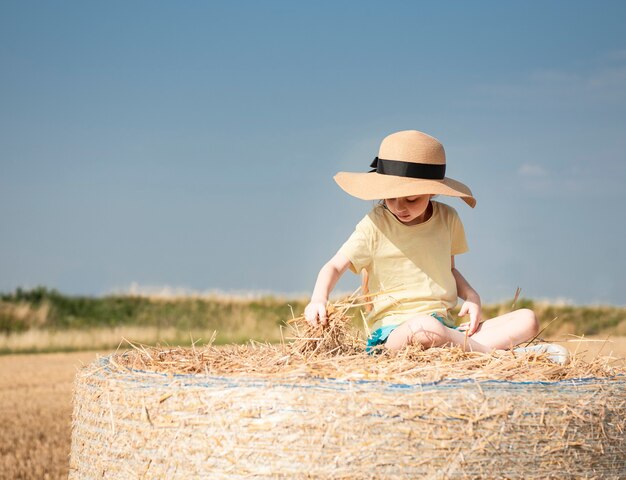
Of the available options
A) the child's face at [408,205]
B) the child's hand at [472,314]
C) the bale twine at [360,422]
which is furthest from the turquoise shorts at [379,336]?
the bale twine at [360,422]

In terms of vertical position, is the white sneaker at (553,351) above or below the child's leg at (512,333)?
below

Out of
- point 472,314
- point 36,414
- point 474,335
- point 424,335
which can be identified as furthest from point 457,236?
point 36,414

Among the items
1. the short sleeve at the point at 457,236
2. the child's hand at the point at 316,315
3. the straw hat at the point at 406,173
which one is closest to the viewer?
the child's hand at the point at 316,315

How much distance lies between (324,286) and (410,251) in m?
0.47

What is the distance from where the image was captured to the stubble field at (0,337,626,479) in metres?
4.62

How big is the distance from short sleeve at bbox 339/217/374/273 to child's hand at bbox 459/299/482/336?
0.44 m

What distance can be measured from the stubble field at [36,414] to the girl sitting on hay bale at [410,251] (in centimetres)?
40

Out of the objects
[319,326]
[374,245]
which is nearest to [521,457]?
[319,326]

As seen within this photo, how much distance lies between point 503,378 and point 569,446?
10.1 inches

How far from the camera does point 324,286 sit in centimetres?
286

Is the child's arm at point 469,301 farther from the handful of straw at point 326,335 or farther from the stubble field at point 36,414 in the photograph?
the handful of straw at point 326,335

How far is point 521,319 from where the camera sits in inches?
117

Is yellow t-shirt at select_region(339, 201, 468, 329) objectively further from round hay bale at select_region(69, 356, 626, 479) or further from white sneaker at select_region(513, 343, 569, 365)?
round hay bale at select_region(69, 356, 626, 479)

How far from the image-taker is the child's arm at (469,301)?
3.06m
